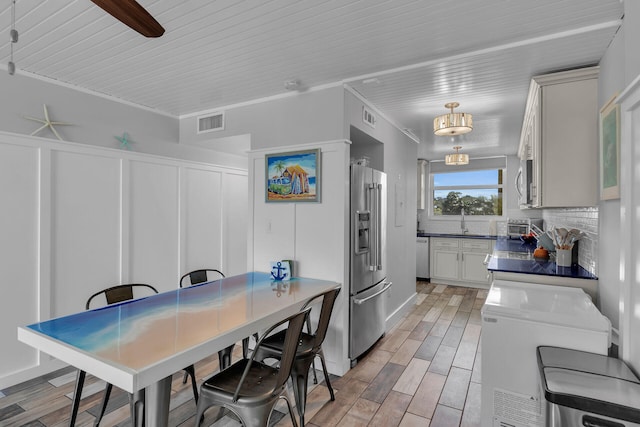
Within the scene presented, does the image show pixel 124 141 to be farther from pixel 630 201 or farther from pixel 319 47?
pixel 630 201

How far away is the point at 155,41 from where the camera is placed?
2316 mm

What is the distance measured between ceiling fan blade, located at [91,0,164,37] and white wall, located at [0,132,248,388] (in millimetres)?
2027

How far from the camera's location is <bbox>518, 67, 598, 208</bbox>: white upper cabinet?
2.45 m

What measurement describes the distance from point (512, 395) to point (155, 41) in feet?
10.5

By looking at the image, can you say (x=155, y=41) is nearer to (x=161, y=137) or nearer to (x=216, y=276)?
(x=161, y=137)

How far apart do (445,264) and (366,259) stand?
3.77 meters

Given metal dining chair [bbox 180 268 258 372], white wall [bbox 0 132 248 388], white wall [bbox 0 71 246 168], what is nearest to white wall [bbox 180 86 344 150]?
white wall [bbox 0 71 246 168]

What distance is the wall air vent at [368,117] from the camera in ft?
11.1

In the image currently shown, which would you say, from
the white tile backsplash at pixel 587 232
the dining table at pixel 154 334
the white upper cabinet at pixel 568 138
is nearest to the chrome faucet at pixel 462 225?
the white tile backsplash at pixel 587 232

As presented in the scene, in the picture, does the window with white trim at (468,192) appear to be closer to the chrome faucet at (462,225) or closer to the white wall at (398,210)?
the chrome faucet at (462,225)

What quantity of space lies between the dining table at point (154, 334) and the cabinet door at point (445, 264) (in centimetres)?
467

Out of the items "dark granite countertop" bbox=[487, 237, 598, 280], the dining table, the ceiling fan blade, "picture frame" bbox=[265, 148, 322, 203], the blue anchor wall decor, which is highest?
the ceiling fan blade

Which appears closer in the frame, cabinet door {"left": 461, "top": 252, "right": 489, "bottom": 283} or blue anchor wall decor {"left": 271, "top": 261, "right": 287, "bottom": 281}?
blue anchor wall decor {"left": 271, "top": 261, "right": 287, "bottom": 281}

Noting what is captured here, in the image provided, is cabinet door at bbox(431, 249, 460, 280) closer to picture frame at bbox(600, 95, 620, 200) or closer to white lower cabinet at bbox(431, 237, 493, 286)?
white lower cabinet at bbox(431, 237, 493, 286)
